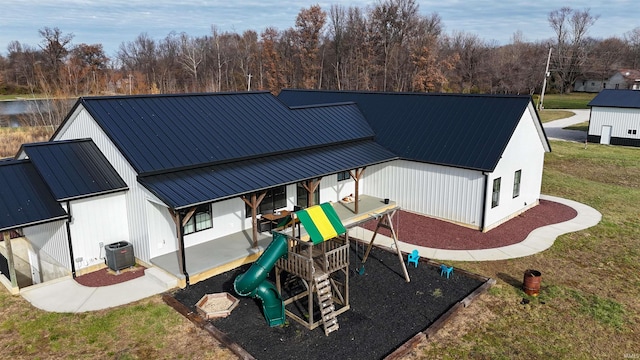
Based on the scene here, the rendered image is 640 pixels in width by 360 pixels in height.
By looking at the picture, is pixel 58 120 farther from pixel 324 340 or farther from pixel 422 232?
pixel 324 340

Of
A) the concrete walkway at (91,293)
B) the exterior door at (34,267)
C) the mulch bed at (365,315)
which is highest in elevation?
the concrete walkway at (91,293)

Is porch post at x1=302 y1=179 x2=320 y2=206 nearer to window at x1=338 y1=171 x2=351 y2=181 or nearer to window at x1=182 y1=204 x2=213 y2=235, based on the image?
window at x1=182 y1=204 x2=213 y2=235

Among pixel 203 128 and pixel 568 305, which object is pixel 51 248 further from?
pixel 568 305

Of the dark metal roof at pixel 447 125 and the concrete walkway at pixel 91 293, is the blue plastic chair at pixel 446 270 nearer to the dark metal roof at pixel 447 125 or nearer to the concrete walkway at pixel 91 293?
the dark metal roof at pixel 447 125

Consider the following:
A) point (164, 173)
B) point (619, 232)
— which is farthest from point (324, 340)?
point (619, 232)

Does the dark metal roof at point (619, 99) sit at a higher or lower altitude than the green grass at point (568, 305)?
higher

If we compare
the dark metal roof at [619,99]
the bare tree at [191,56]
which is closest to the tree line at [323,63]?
the bare tree at [191,56]
